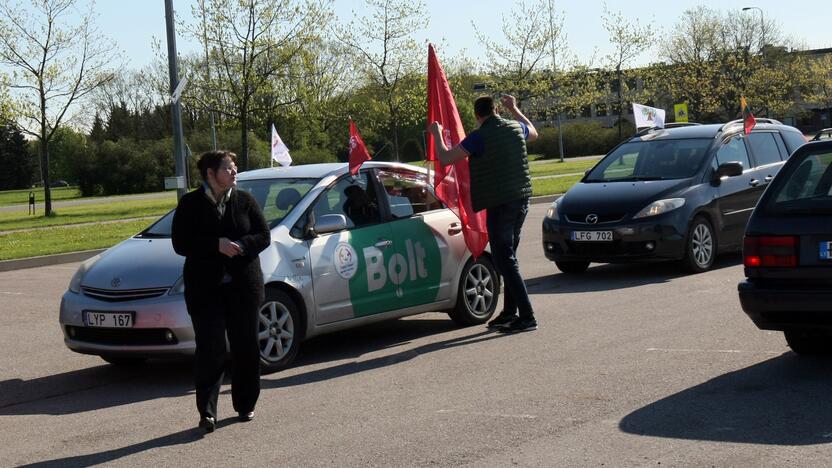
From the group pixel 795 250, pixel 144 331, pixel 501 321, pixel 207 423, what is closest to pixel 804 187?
pixel 795 250

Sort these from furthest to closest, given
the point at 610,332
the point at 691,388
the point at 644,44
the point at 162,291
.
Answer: the point at 644,44 → the point at 610,332 → the point at 162,291 → the point at 691,388

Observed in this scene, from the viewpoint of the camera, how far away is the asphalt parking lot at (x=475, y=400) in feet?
18.5

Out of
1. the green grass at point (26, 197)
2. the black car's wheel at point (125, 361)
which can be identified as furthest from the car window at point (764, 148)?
the green grass at point (26, 197)

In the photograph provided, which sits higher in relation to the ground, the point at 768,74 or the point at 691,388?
the point at 768,74

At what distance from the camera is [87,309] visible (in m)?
8.01

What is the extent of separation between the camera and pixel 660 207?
12.6m

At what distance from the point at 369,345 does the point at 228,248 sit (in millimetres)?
3161

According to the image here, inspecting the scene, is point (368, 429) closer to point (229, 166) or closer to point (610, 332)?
point (229, 166)

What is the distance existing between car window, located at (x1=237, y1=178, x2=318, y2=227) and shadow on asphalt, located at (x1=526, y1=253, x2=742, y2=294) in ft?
12.3

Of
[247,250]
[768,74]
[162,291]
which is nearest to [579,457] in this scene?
[247,250]

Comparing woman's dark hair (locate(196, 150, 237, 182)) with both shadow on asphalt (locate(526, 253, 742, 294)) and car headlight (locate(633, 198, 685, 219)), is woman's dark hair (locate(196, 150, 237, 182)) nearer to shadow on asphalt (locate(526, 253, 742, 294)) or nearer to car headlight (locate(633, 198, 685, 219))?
shadow on asphalt (locate(526, 253, 742, 294))

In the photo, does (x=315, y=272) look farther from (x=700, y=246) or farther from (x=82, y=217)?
(x=82, y=217)

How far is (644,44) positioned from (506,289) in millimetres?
57238

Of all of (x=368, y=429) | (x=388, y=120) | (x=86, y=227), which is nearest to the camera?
(x=368, y=429)
